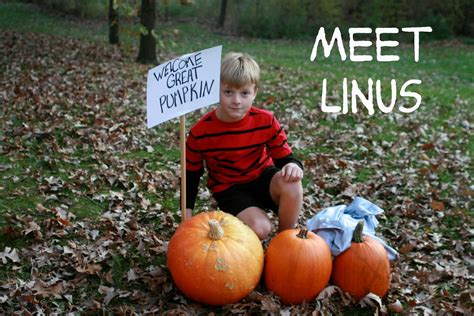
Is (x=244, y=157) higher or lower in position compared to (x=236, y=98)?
lower

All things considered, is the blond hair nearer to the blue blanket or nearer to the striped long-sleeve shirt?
the striped long-sleeve shirt

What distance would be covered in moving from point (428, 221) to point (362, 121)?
4078 mm

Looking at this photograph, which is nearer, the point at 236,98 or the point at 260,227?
the point at 236,98

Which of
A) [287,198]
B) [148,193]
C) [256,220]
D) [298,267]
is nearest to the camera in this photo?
[298,267]

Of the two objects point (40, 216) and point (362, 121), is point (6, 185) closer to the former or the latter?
point (40, 216)

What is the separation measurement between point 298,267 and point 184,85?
1.47m

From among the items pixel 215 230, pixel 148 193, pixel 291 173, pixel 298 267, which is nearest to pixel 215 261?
pixel 215 230

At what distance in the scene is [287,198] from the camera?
12.5ft

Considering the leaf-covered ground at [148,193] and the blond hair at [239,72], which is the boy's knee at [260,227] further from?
the blond hair at [239,72]

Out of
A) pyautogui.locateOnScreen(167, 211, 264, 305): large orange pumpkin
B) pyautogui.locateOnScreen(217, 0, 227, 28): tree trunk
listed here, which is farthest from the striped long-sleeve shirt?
pyautogui.locateOnScreen(217, 0, 227, 28): tree trunk

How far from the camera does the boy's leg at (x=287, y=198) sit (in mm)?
3799

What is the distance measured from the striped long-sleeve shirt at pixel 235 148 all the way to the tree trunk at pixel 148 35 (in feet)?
32.4

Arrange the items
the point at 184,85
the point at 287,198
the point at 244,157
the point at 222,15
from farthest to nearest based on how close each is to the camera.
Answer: the point at 222,15 → the point at 244,157 → the point at 287,198 → the point at 184,85

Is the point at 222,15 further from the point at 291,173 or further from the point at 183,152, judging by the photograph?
the point at 291,173
